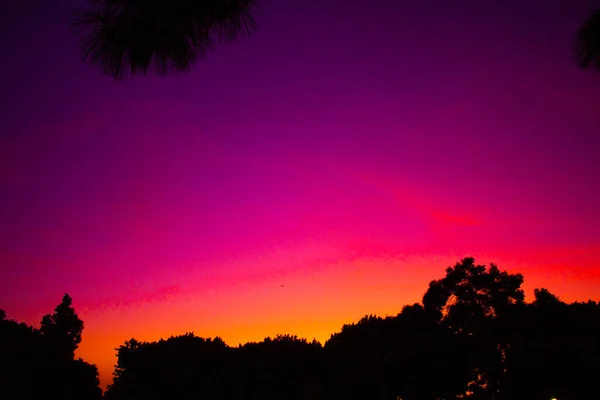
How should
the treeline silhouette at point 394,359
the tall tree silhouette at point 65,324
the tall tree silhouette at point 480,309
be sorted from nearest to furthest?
the treeline silhouette at point 394,359 → the tall tree silhouette at point 480,309 → the tall tree silhouette at point 65,324

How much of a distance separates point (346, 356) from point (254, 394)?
5.86 metres

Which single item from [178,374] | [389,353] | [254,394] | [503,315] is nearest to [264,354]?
[254,394]

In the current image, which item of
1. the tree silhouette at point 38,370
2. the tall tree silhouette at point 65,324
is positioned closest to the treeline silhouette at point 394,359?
the tree silhouette at point 38,370

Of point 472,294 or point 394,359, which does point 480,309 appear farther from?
point 394,359

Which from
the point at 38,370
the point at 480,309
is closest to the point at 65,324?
the point at 38,370

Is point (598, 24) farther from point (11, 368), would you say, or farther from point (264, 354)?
point (11, 368)

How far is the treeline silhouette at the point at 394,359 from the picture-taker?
66.2 ft

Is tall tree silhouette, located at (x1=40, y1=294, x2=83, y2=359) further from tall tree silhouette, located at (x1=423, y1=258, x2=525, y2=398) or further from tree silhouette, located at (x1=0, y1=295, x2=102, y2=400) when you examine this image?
tall tree silhouette, located at (x1=423, y1=258, x2=525, y2=398)

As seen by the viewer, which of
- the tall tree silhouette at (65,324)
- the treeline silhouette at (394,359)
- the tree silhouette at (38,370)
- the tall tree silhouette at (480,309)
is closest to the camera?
the tree silhouette at (38,370)

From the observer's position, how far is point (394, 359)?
90.9 feet

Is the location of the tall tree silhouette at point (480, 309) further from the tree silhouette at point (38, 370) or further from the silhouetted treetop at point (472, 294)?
the tree silhouette at point (38, 370)

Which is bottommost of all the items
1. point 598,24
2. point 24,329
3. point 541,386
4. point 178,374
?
point 541,386

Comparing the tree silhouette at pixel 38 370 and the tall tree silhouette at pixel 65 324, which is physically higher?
the tall tree silhouette at pixel 65 324

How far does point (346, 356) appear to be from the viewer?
23.5 metres
